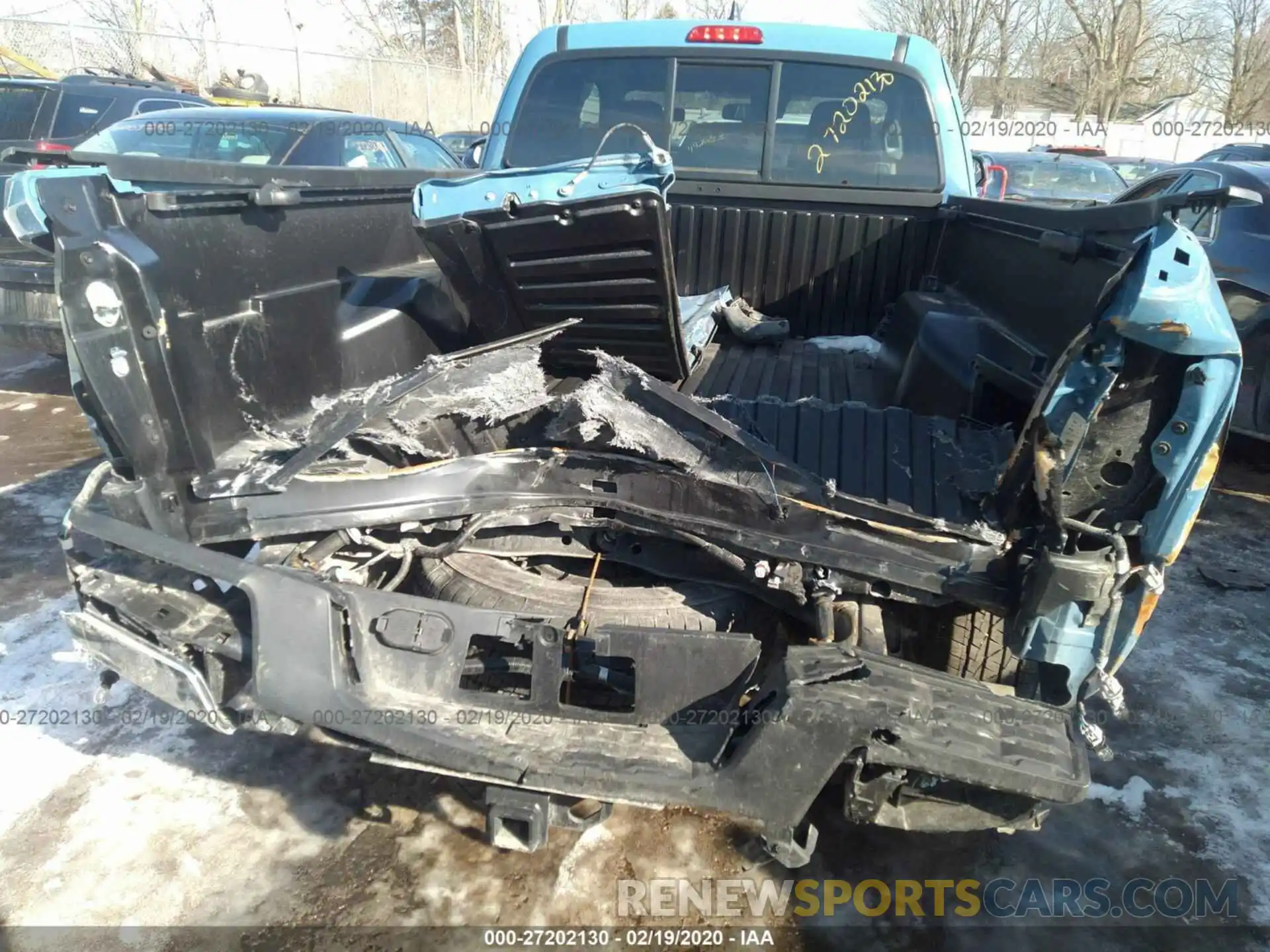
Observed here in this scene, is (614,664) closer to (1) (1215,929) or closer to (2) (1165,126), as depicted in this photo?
(1) (1215,929)

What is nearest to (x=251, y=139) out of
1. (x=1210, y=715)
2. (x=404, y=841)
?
(x=404, y=841)

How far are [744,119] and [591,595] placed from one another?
277cm

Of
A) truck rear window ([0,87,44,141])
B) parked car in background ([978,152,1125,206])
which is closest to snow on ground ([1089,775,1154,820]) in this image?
truck rear window ([0,87,44,141])

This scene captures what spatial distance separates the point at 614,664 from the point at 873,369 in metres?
1.91

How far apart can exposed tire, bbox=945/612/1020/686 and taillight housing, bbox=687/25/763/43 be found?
2920mm

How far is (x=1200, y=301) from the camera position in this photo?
1.68 meters

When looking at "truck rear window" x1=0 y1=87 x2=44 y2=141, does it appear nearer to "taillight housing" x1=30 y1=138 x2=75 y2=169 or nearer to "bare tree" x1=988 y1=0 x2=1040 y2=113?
"taillight housing" x1=30 y1=138 x2=75 y2=169

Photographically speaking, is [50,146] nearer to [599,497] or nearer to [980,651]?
[599,497]

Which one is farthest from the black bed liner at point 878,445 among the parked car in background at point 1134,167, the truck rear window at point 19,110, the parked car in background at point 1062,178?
the parked car in background at point 1134,167

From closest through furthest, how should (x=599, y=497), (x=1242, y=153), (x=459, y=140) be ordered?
(x=599, y=497) < (x=1242, y=153) < (x=459, y=140)

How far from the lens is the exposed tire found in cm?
246

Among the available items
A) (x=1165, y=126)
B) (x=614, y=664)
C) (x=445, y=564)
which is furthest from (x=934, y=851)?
(x=1165, y=126)

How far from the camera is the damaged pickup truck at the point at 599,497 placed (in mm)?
1814

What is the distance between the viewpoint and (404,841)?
2.41 meters
